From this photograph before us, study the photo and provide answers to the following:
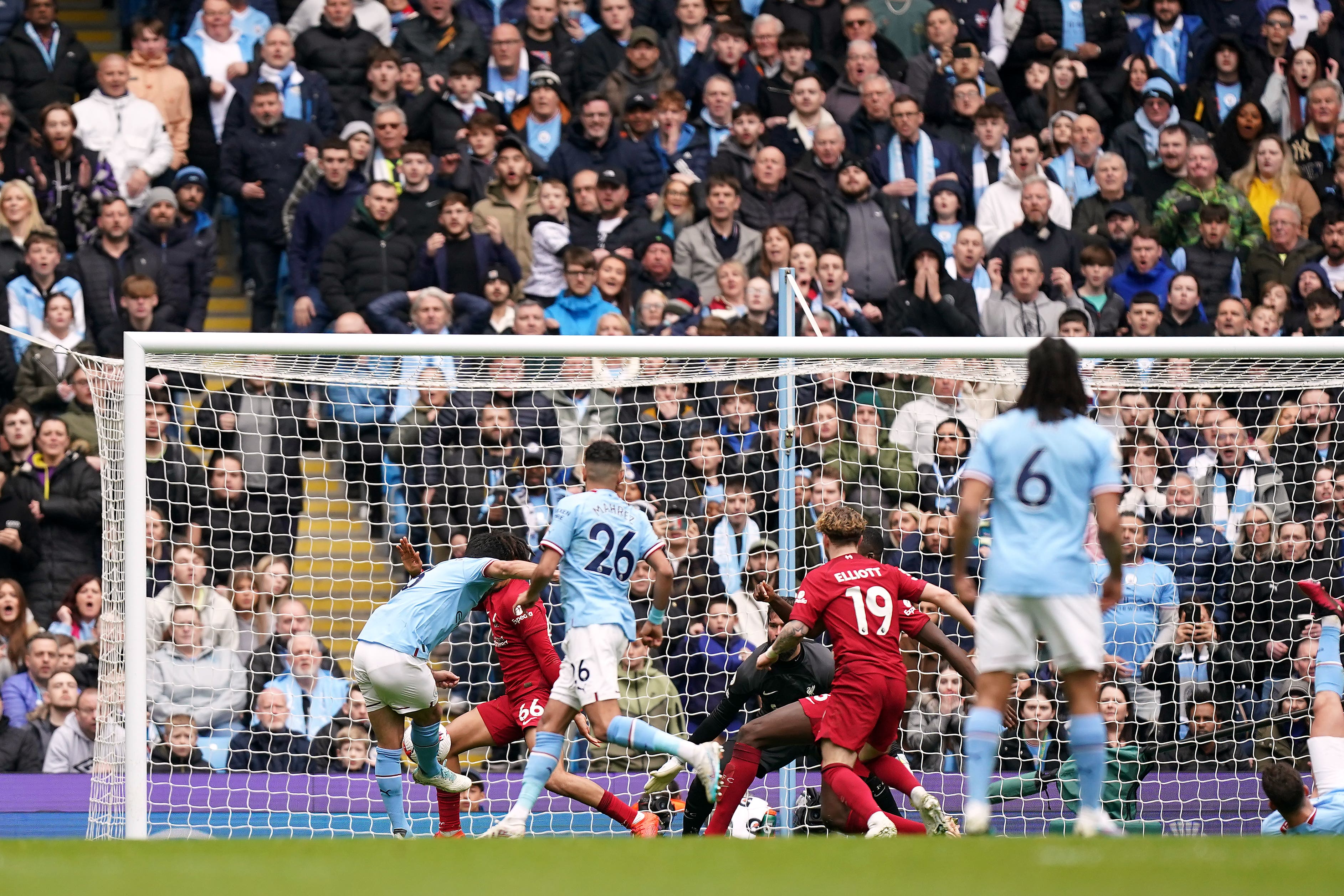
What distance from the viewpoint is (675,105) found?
13.6 metres

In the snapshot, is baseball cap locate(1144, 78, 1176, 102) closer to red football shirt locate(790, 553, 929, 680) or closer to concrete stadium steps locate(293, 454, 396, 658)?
red football shirt locate(790, 553, 929, 680)

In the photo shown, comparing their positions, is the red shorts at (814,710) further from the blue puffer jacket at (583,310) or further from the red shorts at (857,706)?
Result: the blue puffer jacket at (583,310)

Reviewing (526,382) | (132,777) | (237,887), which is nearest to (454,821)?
(132,777)

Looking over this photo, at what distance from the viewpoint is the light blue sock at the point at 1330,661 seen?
9531 mm

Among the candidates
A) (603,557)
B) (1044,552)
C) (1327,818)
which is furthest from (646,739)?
(1327,818)

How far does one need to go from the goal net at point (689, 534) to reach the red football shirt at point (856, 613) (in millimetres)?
819

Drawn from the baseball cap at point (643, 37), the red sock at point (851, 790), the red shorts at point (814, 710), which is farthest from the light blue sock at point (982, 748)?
the baseball cap at point (643, 37)

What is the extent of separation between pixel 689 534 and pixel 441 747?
2.30 meters

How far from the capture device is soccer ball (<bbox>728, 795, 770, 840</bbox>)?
9.77 metres

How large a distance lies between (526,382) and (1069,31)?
7.31 m

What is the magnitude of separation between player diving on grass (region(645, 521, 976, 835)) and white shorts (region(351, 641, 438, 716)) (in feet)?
4.31

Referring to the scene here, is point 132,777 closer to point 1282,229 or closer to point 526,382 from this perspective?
point 526,382

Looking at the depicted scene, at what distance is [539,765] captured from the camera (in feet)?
29.4

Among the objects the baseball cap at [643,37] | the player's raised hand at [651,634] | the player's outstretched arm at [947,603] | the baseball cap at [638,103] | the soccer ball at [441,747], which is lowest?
the soccer ball at [441,747]
